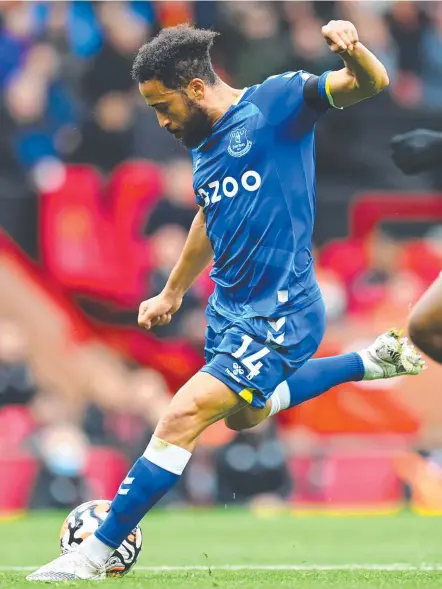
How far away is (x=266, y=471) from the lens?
37.5 feet

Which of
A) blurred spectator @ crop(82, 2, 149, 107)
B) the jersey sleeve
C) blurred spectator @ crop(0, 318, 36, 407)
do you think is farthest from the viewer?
blurred spectator @ crop(82, 2, 149, 107)

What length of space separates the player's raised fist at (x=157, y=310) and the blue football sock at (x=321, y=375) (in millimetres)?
727

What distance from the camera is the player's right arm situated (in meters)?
6.33

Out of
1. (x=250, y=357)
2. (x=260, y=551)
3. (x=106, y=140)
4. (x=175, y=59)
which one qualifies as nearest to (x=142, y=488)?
(x=250, y=357)

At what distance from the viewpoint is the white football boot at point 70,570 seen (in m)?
5.54

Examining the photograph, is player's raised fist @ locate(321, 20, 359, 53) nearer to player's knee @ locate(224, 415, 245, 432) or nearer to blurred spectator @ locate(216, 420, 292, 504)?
player's knee @ locate(224, 415, 245, 432)

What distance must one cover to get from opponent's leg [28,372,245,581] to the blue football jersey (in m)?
0.51

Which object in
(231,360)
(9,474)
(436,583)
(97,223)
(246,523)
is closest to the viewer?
(436,583)

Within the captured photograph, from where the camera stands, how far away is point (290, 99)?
5.74 meters

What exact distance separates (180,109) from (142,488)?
1.66m

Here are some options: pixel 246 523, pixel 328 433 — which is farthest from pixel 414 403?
pixel 246 523

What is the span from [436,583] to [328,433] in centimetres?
660

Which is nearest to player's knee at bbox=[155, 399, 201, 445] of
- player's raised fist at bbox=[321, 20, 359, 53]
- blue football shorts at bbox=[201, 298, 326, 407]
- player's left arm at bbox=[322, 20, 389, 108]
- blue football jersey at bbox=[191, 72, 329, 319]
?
blue football shorts at bbox=[201, 298, 326, 407]

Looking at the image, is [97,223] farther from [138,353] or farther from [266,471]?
[266,471]
